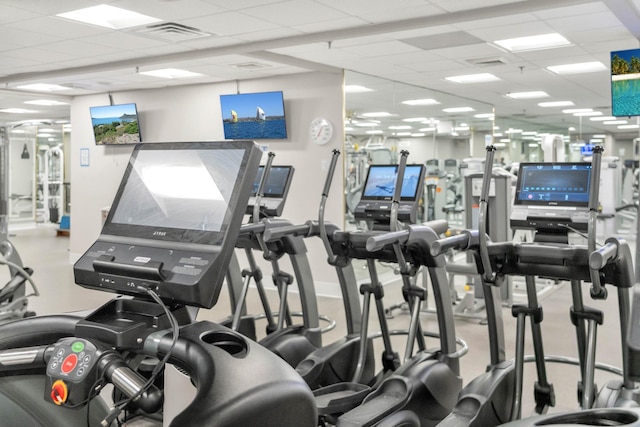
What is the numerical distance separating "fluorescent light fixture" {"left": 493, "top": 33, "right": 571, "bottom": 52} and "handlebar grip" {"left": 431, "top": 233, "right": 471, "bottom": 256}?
3303 mm

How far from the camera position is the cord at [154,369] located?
1185 millimetres

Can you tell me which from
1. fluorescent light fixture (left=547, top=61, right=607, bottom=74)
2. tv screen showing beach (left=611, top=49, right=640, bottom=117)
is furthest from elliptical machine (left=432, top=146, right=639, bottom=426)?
fluorescent light fixture (left=547, top=61, right=607, bottom=74)

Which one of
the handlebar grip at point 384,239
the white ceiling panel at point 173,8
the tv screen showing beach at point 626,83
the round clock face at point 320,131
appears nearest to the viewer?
the handlebar grip at point 384,239

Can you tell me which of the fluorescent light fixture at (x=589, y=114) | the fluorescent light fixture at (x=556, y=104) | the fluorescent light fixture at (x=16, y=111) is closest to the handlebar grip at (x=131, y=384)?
the fluorescent light fixture at (x=556, y=104)

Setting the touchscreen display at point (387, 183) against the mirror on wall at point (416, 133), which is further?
the mirror on wall at point (416, 133)

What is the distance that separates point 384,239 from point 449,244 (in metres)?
0.33

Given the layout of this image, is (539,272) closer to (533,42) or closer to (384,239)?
(384,239)

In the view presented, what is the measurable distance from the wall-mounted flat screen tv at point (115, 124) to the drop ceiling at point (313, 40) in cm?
44

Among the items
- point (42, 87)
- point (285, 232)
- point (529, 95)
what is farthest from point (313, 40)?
point (529, 95)

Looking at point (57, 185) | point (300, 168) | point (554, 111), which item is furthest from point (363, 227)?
point (57, 185)

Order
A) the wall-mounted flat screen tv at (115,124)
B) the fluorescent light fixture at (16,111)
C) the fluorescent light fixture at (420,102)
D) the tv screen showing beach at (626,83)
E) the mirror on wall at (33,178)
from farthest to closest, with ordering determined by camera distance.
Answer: the mirror on wall at (33,178) < the fluorescent light fixture at (16,111) < the wall-mounted flat screen tv at (115,124) < the fluorescent light fixture at (420,102) < the tv screen showing beach at (626,83)

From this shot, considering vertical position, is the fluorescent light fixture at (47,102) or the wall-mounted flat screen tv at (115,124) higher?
the fluorescent light fixture at (47,102)

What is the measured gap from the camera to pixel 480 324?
5859 mm

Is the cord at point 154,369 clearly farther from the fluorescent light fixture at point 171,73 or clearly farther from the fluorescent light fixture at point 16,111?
the fluorescent light fixture at point 16,111
